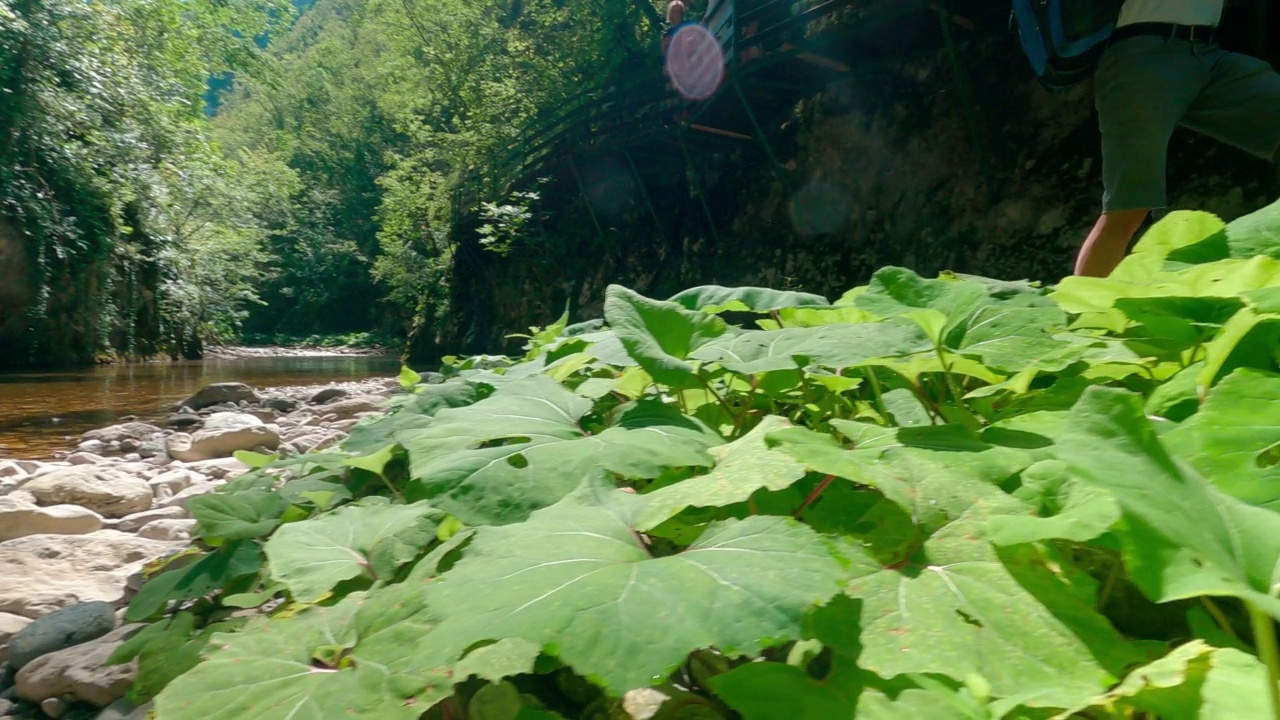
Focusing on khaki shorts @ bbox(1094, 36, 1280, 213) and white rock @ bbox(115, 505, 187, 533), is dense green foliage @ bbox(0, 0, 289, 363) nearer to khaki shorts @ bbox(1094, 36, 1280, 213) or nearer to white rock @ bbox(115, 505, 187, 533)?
white rock @ bbox(115, 505, 187, 533)

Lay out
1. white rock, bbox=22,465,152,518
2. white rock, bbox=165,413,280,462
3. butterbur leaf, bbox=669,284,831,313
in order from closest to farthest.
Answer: butterbur leaf, bbox=669,284,831,313 < white rock, bbox=22,465,152,518 < white rock, bbox=165,413,280,462

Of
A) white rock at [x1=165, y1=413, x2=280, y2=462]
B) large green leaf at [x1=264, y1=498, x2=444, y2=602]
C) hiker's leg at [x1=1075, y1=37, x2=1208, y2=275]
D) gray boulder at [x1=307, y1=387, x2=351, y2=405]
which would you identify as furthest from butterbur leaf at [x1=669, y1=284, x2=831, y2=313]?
gray boulder at [x1=307, y1=387, x2=351, y2=405]

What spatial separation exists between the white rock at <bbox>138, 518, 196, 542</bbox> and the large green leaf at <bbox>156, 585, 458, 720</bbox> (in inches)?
81.7

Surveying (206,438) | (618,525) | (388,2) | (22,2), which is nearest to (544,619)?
(618,525)

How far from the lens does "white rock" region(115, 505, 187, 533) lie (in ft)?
8.43

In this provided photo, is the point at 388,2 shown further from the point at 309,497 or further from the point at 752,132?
the point at 309,497

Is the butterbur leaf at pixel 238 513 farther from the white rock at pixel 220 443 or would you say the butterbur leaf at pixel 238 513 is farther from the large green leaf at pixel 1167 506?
the white rock at pixel 220 443

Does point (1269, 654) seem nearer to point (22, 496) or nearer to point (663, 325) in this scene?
Result: point (663, 325)

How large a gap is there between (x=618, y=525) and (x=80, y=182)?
51.7ft

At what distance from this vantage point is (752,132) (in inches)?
443

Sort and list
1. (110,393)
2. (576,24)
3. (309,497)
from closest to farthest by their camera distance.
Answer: (309,497) → (110,393) → (576,24)

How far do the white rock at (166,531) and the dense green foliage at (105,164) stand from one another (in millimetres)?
12708

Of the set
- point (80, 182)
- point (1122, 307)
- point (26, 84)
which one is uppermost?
point (26, 84)

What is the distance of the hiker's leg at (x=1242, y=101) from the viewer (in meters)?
2.14
